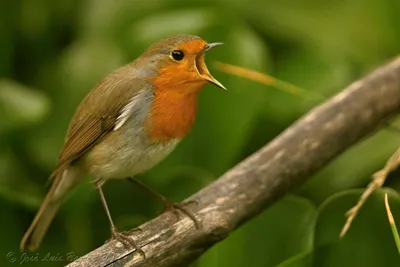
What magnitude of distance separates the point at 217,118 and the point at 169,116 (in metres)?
0.36

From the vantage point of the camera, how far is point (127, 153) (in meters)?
1.97

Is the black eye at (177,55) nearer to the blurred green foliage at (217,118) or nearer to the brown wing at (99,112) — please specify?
the brown wing at (99,112)

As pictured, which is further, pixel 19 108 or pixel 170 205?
pixel 19 108

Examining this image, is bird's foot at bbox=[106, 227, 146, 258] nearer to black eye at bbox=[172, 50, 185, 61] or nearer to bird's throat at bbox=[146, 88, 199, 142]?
bird's throat at bbox=[146, 88, 199, 142]

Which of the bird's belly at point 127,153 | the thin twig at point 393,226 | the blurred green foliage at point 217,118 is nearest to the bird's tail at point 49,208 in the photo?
the blurred green foliage at point 217,118

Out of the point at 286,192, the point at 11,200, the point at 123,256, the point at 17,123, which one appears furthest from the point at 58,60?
the point at 123,256

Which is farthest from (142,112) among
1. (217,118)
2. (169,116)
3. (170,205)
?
(217,118)

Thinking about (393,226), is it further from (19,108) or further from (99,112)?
(19,108)

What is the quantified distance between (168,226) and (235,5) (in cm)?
119

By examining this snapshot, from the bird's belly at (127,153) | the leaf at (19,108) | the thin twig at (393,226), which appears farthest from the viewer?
the leaf at (19,108)

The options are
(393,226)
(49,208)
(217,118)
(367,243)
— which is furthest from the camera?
(217,118)

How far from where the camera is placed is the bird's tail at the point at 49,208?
2.14 m

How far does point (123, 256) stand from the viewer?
69.2 inches

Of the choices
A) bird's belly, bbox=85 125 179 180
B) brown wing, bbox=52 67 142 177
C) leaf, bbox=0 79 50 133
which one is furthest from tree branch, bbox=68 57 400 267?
leaf, bbox=0 79 50 133
